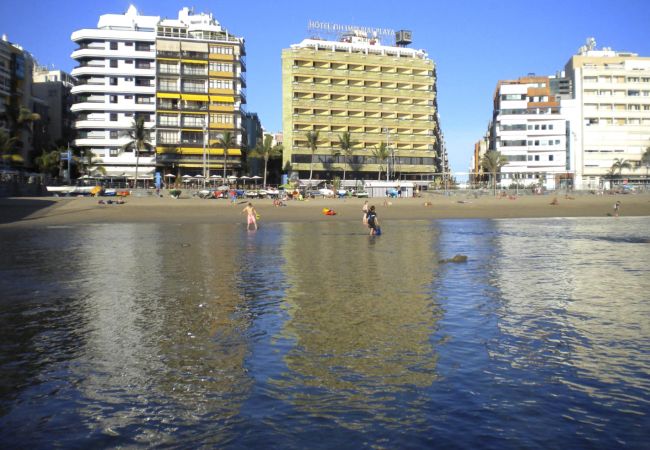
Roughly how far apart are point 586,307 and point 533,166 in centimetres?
10624

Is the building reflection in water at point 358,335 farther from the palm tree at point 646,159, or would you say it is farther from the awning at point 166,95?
the palm tree at point 646,159

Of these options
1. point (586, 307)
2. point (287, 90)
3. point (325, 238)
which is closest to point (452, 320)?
point (586, 307)

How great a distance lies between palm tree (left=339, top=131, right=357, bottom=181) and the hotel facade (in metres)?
17.1

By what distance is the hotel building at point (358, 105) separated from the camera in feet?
350

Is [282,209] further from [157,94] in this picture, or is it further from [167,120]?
[157,94]

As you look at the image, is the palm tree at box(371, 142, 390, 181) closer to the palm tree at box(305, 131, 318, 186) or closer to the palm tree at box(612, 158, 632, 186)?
the palm tree at box(305, 131, 318, 186)

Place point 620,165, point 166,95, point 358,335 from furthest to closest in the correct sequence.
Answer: point 620,165
point 166,95
point 358,335

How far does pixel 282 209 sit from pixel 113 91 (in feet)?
162

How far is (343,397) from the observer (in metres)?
7.21

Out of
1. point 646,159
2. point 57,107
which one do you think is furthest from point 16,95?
point 646,159

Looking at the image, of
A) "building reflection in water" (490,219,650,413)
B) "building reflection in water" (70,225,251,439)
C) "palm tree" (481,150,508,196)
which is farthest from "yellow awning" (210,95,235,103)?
"building reflection in water" (490,219,650,413)

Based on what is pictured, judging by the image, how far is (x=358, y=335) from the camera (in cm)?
1033

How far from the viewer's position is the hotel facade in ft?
313

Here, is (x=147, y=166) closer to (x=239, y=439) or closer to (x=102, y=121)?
(x=102, y=121)
